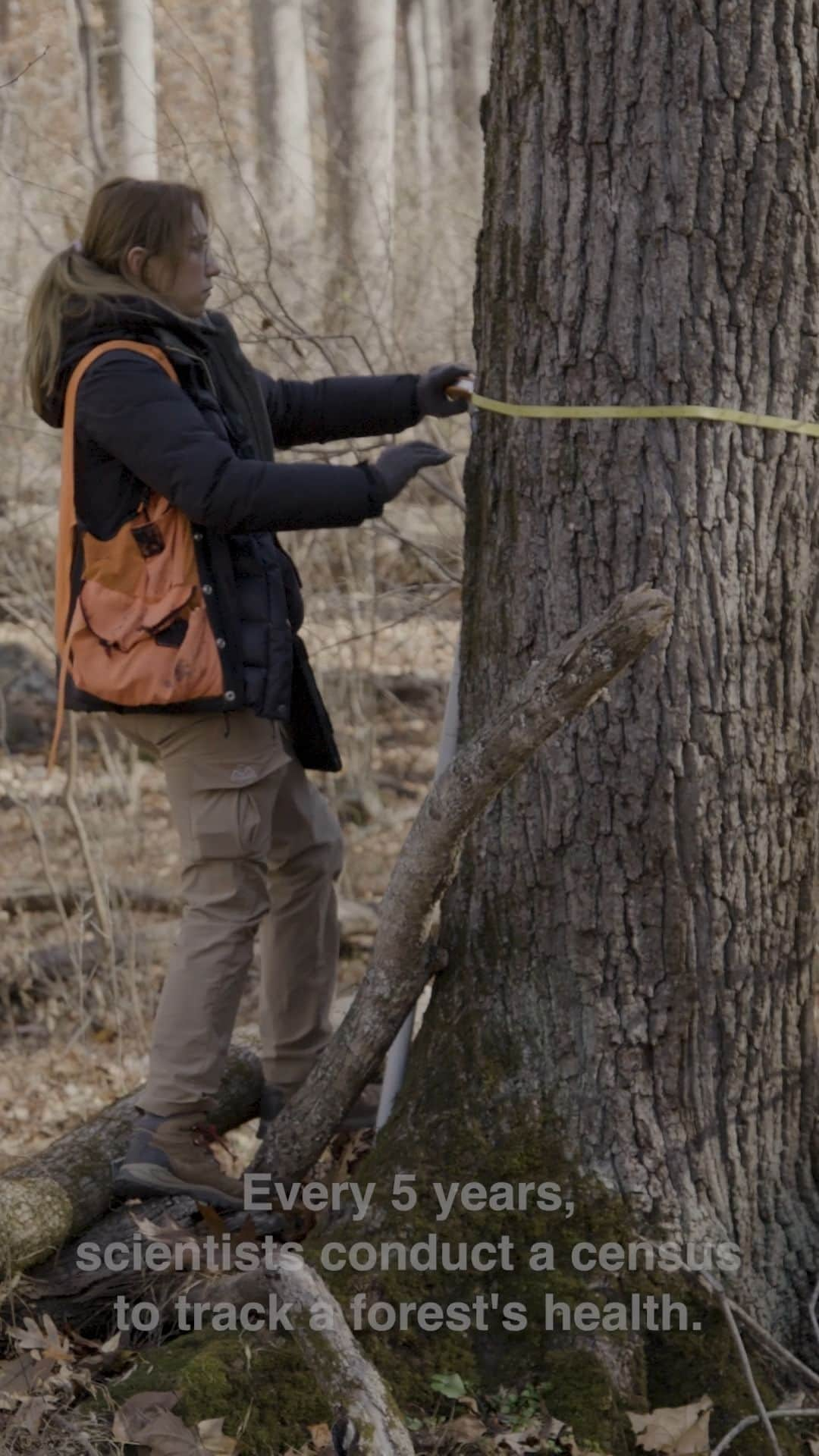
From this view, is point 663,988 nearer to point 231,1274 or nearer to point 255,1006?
point 231,1274

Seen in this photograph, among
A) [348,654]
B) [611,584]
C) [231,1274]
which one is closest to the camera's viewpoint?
[611,584]

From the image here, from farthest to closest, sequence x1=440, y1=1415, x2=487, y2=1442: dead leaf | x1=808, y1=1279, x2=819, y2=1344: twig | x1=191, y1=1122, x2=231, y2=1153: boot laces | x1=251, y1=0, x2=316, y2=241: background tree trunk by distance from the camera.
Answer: x1=251, y1=0, x2=316, y2=241: background tree trunk < x1=191, y1=1122, x2=231, y2=1153: boot laces < x1=808, y1=1279, x2=819, y2=1344: twig < x1=440, y1=1415, x2=487, y2=1442: dead leaf

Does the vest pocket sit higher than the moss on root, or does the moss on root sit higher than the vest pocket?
the vest pocket

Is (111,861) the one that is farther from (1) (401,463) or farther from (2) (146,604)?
(1) (401,463)

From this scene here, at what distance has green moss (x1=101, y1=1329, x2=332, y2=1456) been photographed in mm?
2504

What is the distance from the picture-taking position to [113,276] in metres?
3.14

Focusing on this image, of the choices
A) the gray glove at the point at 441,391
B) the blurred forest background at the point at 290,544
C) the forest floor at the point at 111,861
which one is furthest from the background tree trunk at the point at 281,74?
the gray glove at the point at 441,391

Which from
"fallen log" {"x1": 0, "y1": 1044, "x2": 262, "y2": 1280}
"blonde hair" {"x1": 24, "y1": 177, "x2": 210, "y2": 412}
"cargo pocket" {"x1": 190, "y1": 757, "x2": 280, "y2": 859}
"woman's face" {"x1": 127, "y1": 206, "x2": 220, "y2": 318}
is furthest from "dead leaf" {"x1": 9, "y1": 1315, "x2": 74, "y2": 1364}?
"woman's face" {"x1": 127, "y1": 206, "x2": 220, "y2": 318}

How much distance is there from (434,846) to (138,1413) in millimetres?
1126

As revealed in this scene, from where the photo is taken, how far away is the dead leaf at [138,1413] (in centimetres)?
245

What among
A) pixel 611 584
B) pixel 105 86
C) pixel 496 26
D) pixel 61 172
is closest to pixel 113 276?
pixel 496 26

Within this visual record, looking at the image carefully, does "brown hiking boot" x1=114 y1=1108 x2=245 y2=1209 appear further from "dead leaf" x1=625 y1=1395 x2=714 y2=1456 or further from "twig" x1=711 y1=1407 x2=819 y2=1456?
"twig" x1=711 y1=1407 x2=819 y2=1456

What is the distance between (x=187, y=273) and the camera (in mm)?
3184

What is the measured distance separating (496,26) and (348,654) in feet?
17.3
